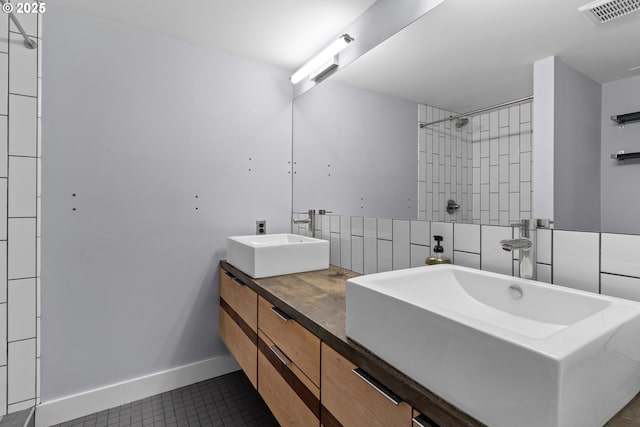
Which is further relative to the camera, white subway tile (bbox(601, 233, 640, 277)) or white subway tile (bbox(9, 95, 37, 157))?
white subway tile (bbox(9, 95, 37, 157))

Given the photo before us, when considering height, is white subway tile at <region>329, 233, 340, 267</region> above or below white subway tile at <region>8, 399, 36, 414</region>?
above

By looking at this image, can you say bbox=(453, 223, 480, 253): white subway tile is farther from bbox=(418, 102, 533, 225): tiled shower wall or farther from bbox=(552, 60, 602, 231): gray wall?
bbox=(552, 60, 602, 231): gray wall

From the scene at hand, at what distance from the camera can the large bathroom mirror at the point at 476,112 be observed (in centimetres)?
74

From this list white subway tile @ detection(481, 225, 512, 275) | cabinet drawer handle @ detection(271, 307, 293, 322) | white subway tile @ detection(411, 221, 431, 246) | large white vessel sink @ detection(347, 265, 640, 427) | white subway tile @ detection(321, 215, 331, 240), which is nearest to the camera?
large white vessel sink @ detection(347, 265, 640, 427)

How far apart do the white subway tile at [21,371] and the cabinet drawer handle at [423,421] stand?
189 centimetres

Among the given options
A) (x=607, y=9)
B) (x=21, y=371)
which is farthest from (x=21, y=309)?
(x=607, y=9)

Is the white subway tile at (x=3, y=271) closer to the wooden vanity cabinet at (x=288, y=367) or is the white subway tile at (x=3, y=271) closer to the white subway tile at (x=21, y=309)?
the white subway tile at (x=21, y=309)

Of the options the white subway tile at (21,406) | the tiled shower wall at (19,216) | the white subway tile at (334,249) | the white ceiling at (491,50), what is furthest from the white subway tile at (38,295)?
the white ceiling at (491,50)

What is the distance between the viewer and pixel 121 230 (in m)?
1.74

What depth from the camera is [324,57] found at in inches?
67.9

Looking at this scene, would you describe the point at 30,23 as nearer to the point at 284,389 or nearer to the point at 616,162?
the point at 284,389

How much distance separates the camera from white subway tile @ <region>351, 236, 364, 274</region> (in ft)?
5.32

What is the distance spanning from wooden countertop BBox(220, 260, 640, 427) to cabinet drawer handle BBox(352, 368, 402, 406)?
16mm

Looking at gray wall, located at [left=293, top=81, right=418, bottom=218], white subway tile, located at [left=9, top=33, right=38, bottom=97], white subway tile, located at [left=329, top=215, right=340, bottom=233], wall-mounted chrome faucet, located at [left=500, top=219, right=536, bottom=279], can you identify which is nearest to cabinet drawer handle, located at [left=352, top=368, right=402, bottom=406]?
wall-mounted chrome faucet, located at [left=500, top=219, right=536, bottom=279]
